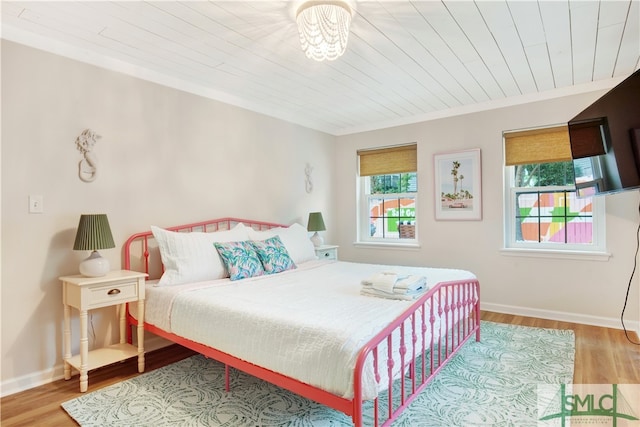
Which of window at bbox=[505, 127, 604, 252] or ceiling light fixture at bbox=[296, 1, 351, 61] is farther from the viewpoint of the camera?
window at bbox=[505, 127, 604, 252]

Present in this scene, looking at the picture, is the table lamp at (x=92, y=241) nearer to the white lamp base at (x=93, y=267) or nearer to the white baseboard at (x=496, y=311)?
the white lamp base at (x=93, y=267)

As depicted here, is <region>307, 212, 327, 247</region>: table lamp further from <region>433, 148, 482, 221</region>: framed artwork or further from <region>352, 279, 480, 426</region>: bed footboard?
<region>352, 279, 480, 426</region>: bed footboard

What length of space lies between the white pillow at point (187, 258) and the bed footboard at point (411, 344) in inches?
59.3

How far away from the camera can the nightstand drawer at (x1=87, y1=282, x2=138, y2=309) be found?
7.61 feet

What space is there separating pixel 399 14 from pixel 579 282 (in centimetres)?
316

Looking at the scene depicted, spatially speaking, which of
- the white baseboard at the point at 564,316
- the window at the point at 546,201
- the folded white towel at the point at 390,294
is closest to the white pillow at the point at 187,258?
the folded white towel at the point at 390,294

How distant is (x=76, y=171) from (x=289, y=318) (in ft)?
6.55

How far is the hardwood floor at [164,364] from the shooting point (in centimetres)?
203

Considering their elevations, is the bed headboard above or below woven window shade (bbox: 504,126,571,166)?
below

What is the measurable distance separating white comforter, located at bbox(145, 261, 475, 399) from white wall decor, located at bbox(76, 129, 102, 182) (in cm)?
98

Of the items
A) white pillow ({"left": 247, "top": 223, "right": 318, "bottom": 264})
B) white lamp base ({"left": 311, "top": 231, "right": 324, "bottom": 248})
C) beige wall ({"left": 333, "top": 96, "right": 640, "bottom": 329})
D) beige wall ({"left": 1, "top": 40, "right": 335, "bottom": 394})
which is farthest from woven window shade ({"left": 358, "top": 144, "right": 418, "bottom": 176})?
beige wall ({"left": 1, "top": 40, "right": 335, "bottom": 394})

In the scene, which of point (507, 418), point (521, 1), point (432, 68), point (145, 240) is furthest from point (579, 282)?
point (145, 240)

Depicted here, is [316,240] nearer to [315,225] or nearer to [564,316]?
[315,225]

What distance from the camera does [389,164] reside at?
15.7ft
